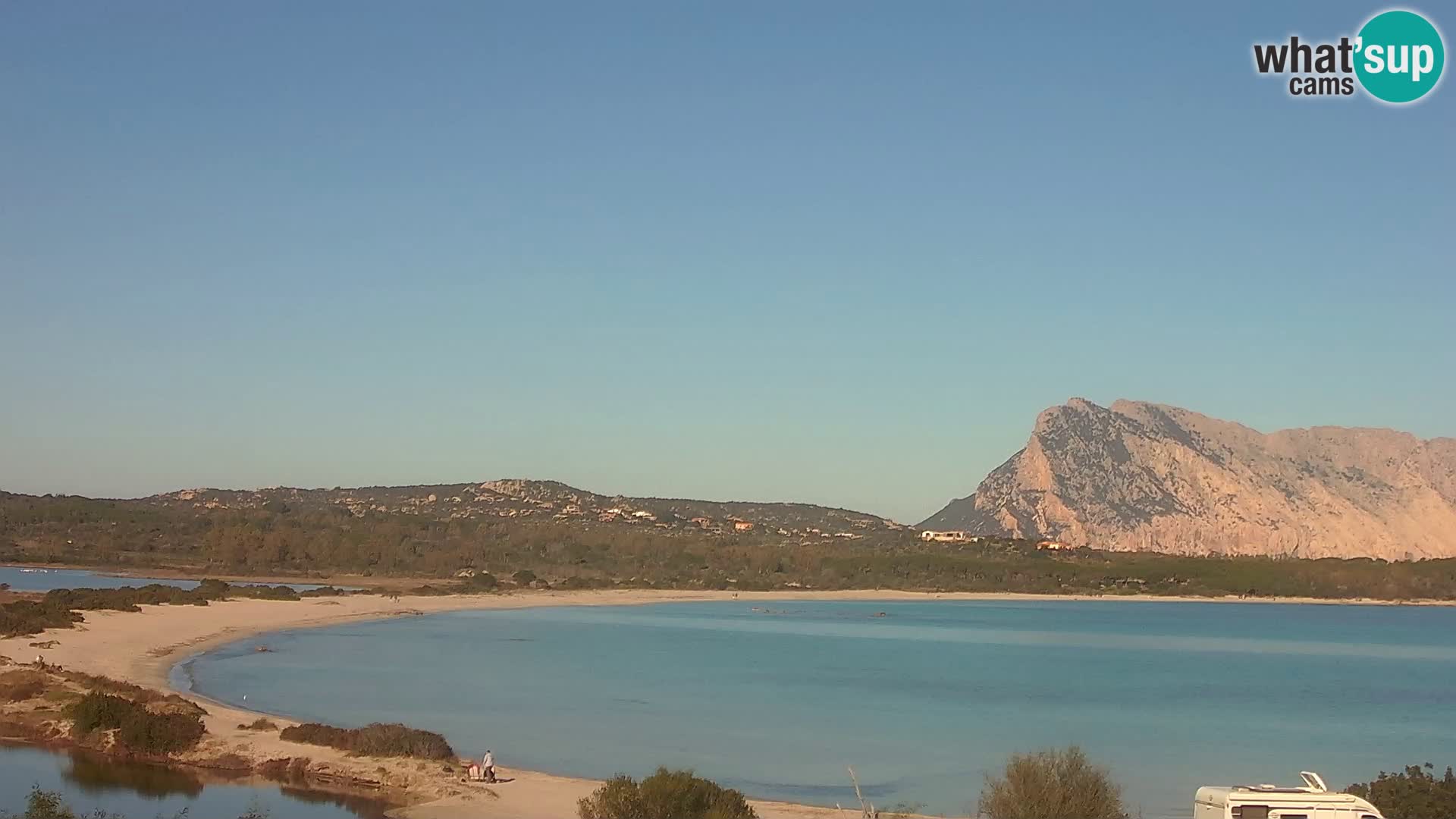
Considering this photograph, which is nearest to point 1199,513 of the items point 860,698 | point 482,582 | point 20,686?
point 482,582

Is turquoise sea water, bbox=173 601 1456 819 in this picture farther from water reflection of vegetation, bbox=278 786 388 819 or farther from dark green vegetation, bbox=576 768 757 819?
dark green vegetation, bbox=576 768 757 819

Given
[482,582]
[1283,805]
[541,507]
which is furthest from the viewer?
[541,507]

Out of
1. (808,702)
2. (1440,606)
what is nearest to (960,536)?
(1440,606)

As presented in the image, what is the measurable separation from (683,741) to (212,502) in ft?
469

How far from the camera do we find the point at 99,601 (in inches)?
2057

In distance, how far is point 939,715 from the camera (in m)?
34.7

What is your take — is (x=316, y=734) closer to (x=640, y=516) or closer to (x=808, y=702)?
(x=808, y=702)

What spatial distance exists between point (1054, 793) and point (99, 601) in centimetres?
4610

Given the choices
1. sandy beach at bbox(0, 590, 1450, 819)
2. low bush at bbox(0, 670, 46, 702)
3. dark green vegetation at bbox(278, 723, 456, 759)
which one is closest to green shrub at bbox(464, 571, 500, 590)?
sandy beach at bbox(0, 590, 1450, 819)

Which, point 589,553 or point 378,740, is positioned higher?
Answer: point 589,553

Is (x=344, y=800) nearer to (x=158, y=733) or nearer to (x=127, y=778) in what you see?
(x=127, y=778)

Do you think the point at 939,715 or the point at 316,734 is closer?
the point at 316,734

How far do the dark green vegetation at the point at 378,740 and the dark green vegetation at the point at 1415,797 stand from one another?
47.4ft

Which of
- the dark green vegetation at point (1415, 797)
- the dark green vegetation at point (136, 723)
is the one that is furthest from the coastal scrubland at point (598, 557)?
the dark green vegetation at point (1415, 797)
